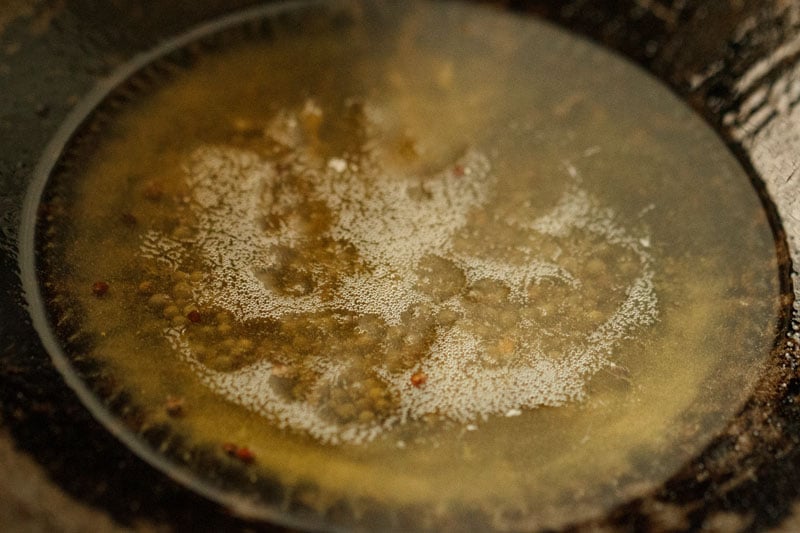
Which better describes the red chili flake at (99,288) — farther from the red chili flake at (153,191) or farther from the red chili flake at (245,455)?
the red chili flake at (245,455)

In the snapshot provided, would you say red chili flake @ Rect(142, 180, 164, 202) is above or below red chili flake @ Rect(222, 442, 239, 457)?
above

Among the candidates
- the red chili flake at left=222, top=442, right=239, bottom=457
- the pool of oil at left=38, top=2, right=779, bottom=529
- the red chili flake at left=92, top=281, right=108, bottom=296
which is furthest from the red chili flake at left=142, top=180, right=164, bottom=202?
the red chili flake at left=222, top=442, right=239, bottom=457

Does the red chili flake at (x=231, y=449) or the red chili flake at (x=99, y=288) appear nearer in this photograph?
the red chili flake at (x=231, y=449)

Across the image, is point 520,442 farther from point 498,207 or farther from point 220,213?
point 220,213

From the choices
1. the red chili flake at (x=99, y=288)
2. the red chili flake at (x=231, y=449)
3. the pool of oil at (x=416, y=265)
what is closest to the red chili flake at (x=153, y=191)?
the pool of oil at (x=416, y=265)

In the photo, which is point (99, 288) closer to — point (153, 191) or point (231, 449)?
point (153, 191)

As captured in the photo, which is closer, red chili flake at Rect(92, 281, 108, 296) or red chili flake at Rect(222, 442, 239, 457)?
red chili flake at Rect(222, 442, 239, 457)

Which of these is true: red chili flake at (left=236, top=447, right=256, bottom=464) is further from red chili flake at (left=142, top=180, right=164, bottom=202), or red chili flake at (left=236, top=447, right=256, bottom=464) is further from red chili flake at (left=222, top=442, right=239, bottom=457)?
red chili flake at (left=142, top=180, right=164, bottom=202)

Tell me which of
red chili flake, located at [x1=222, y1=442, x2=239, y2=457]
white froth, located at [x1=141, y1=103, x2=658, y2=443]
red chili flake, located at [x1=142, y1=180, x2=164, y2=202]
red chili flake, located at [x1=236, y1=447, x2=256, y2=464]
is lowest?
red chili flake, located at [x1=222, y1=442, x2=239, y2=457]
